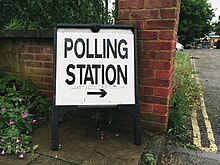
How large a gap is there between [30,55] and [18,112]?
35.1 inches

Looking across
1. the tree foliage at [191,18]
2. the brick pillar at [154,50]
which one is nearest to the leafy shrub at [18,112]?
the brick pillar at [154,50]

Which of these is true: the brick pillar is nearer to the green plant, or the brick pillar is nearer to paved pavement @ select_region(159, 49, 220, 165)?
paved pavement @ select_region(159, 49, 220, 165)

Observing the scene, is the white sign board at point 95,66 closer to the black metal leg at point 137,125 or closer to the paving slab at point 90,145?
the black metal leg at point 137,125

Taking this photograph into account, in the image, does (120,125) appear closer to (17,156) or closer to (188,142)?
(188,142)

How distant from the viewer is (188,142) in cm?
255

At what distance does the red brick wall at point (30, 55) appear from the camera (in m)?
2.90

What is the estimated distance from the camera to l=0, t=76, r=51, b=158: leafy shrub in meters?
2.13

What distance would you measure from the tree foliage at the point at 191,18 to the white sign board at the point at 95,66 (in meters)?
34.5

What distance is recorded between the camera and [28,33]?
2.95 metres

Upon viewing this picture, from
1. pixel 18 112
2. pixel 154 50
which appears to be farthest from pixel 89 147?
pixel 154 50

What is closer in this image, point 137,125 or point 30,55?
point 137,125

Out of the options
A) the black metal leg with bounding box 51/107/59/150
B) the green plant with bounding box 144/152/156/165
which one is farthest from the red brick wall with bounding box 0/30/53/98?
the green plant with bounding box 144/152/156/165

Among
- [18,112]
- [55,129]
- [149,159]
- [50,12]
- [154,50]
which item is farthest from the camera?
[50,12]

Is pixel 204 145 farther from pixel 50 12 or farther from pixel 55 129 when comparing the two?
pixel 50 12
